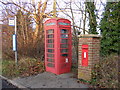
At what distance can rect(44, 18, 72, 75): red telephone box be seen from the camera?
18.7 ft

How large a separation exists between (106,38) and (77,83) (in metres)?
2.87

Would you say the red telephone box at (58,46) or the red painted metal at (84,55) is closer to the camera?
the red painted metal at (84,55)

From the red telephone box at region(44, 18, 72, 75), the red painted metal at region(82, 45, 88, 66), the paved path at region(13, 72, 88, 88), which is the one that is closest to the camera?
the paved path at region(13, 72, 88, 88)

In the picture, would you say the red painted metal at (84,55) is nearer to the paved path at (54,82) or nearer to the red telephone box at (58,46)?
the paved path at (54,82)

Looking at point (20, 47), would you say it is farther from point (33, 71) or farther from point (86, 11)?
point (86, 11)

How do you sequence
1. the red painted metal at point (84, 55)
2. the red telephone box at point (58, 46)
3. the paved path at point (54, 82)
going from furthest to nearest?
the red telephone box at point (58, 46), the red painted metal at point (84, 55), the paved path at point (54, 82)

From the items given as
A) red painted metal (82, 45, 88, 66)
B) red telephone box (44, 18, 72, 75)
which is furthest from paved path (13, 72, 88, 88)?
red painted metal (82, 45, 88, 66)

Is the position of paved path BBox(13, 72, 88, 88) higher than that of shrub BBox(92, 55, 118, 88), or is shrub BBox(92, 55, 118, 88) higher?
shrub BBox(92, 55, 118, 88)

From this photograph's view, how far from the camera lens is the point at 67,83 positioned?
15.8ft

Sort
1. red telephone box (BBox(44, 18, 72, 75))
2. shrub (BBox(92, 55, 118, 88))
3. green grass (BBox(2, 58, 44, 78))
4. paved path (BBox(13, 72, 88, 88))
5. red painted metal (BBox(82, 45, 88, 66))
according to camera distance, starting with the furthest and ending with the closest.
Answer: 1. green grass (BBox(2, 58, 44, 78))
2. red telephone box (BBox(44, 18, 72, 75))
3. red painted metal (BBox(82, 45, 88, 66))
4. paved path (BBox(13, 72, 88, 88))
5. shrub (BBox(92, 55, 118, 88))

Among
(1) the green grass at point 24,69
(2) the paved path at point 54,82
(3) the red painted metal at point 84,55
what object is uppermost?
(3) the red painted metal at point 84,55

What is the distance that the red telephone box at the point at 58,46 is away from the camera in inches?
225

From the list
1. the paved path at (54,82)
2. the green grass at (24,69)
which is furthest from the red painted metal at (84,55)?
the green grass at (24,69)

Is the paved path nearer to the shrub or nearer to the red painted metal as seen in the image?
the shrub
